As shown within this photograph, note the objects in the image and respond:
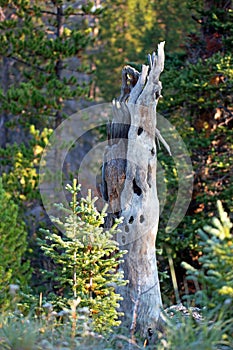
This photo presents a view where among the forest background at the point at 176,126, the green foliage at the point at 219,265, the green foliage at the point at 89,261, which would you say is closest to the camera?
the green foliage at the point at 219,265

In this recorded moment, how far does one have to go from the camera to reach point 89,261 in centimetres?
493

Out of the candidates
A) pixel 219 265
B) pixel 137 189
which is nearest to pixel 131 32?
pixel 137 189

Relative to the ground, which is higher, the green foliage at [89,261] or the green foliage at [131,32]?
→ the green foliage at [131,32]

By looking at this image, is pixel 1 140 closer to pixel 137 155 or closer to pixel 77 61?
pixel 77 61

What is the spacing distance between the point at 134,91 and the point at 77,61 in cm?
1679

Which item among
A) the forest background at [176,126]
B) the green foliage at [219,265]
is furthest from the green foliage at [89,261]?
the forest background at [176,126]

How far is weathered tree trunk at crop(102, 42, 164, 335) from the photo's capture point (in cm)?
526

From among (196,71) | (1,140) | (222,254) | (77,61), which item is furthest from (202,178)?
(77,61)

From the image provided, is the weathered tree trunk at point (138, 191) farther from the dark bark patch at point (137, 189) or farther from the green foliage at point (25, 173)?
the green foliage at point (25, 173)

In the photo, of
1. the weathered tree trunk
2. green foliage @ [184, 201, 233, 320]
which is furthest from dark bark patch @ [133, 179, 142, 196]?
green foliage @ [184, 201, 233, 320]

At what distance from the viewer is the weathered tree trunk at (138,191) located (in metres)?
5.26

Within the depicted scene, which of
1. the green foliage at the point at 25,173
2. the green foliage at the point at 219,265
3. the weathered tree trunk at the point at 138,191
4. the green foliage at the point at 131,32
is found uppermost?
the green foliage at the point at 131,32

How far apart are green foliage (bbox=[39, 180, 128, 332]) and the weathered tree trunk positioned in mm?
298

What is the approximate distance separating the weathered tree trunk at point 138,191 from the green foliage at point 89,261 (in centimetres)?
30
